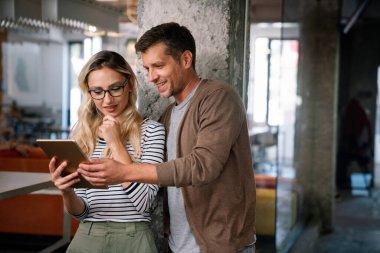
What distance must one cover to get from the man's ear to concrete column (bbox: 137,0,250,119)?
37cm

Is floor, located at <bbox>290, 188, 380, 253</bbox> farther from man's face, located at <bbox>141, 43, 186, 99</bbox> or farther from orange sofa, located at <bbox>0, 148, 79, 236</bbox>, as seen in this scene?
man's face, located at <bbox>141, 43, 186, 99</bbox>

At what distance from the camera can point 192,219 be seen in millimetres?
1739

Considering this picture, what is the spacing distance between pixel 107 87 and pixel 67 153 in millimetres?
328

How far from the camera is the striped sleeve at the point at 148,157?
5.89ft

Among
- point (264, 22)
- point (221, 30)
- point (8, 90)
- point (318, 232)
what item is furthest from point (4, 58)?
point (221, 30)

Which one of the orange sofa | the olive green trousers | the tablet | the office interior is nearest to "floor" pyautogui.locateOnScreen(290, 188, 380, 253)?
the office interior

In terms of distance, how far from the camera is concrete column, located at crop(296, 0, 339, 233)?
6539mm

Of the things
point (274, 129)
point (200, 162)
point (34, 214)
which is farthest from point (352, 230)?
point (200, 162)

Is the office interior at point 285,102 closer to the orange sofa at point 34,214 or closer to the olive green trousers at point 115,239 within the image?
the orange sofa at point 34,214

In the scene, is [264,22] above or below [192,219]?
above

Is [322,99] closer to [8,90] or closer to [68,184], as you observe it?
[68,184]

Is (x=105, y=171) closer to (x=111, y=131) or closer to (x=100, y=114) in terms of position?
(x=111, y=131)

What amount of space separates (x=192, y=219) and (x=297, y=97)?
4.61m

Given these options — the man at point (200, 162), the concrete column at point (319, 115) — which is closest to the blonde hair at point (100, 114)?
the man at point (200, 162)
